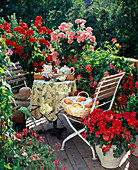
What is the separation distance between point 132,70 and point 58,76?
3.83ft

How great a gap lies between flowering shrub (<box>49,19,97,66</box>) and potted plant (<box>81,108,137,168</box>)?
210cm

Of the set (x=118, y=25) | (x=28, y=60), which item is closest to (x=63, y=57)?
(x=28, y=60)

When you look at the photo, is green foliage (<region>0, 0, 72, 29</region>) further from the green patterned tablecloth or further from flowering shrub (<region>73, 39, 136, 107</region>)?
the green patterned tablecloth

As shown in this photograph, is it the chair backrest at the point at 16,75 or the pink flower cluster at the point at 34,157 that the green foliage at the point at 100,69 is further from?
the pink flower cluster at the point at 34,157

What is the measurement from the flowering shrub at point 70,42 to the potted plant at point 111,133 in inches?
82.5

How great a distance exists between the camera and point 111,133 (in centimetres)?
257

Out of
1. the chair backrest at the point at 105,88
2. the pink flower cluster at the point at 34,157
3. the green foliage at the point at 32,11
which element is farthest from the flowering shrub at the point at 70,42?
the green foliage at the point at 32,11

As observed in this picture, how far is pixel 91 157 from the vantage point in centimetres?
313

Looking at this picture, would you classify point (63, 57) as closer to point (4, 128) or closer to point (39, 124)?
point (39, 124)

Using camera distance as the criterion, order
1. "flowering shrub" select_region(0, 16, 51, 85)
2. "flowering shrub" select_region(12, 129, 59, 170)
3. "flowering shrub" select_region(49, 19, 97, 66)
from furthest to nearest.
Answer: "flowering shrub" select_region(0, 16, 51, 85), "flowering shrub" select_region(49, 19, 97, 66), "flowering shrub" select_region(12, 129, 59, 170)

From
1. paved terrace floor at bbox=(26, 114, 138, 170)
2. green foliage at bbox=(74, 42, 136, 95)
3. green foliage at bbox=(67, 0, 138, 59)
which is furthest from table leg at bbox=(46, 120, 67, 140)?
green foliage at bbox=(67, 0, 138, 59)

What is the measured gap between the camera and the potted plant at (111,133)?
2.59 m

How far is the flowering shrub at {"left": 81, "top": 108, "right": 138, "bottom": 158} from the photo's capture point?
2587 mm

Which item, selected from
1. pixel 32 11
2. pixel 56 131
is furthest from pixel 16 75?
pixel 32 11
